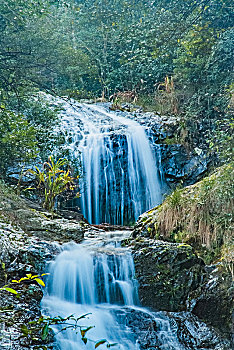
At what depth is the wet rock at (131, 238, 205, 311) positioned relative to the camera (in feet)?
13.7

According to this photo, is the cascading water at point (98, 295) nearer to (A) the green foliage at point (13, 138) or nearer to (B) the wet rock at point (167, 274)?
(B) the wet rock at point (167, 274)

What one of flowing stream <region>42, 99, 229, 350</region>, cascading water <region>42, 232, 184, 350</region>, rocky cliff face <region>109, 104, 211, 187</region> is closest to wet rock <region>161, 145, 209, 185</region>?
rocky cliff face <region>109, 104, 211, 187</region>

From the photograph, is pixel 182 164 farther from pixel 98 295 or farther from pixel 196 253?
pixel 98 295

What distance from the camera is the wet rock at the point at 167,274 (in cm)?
416

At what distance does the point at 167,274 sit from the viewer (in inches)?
170

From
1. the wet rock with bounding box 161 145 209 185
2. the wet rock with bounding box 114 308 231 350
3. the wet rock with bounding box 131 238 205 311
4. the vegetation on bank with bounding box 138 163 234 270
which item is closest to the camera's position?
the wet rock with bounding box 114 308 231 350

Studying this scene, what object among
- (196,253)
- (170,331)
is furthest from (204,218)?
(170,331)

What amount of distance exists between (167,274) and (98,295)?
3.11ft

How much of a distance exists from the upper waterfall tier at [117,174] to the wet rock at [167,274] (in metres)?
4.28

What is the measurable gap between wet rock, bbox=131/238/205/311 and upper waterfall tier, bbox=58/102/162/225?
14.1 ft

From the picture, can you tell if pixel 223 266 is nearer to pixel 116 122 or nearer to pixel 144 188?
pixel 144 188

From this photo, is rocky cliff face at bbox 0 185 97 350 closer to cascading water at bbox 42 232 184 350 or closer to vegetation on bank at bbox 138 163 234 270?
cascading water at bbox 42 232 184 350

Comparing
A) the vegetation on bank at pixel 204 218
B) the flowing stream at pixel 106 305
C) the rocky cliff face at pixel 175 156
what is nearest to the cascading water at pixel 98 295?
the flowing stream at pixel 106 305

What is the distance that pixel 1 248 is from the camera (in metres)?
4.01
